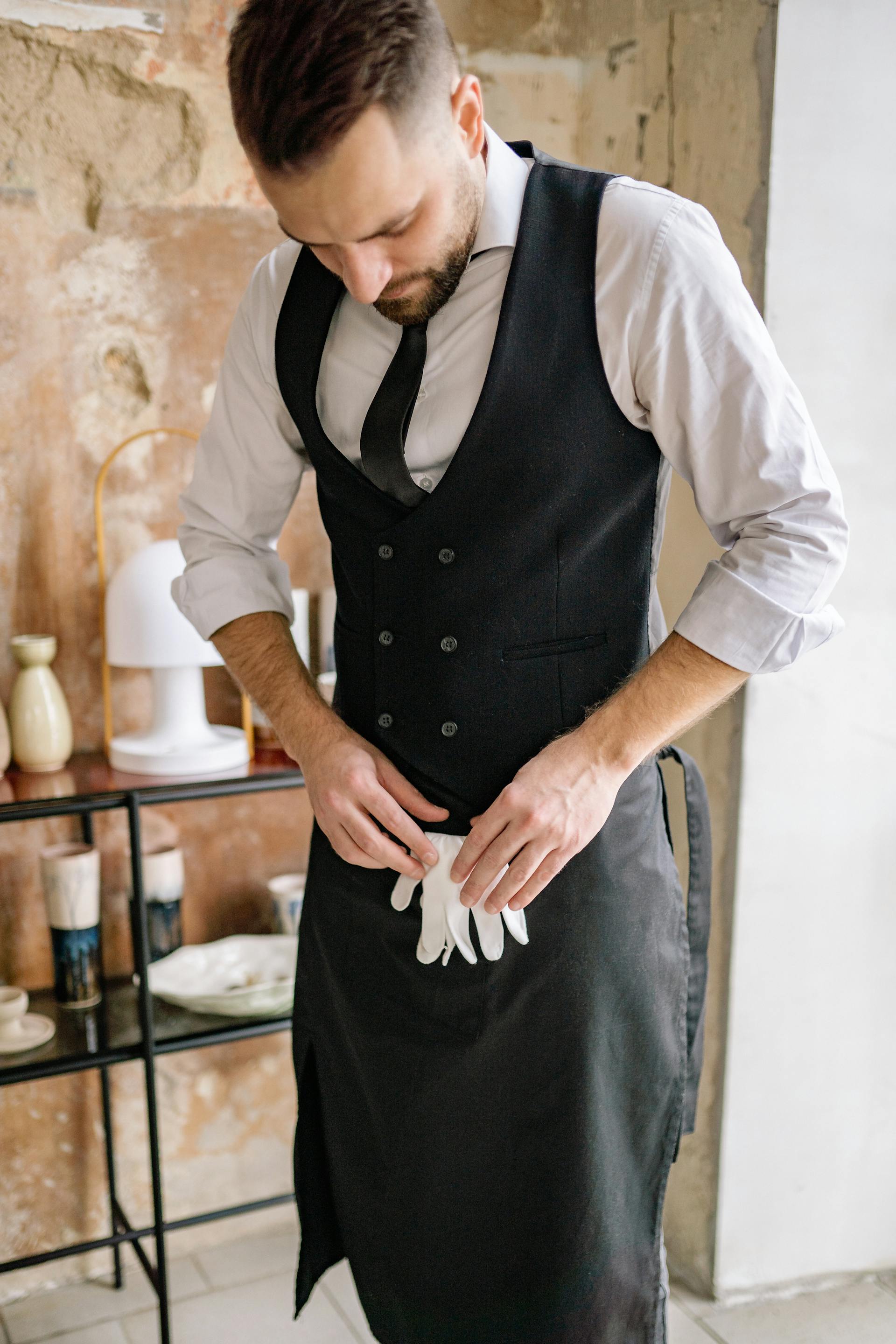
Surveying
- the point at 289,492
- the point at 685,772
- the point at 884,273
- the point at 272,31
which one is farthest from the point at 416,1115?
the point at 884,273

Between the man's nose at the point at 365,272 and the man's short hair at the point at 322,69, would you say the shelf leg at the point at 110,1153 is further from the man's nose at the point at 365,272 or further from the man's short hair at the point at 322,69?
the man's short hair at the point at 322,69

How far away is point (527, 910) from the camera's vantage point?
127 centimetres

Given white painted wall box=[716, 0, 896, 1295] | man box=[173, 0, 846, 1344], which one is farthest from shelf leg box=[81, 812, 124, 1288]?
white painted wall box=[716, 0, 896, 1295]

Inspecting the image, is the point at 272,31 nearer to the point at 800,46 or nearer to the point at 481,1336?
the point at 800,46

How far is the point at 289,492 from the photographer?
1450 millimetres

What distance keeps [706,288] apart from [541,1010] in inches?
31.0

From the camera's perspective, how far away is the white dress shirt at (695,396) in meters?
1.09

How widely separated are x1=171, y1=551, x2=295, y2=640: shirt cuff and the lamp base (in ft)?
1.93

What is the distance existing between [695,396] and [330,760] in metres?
0.55

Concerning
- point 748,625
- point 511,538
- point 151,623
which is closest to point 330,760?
point 511,538

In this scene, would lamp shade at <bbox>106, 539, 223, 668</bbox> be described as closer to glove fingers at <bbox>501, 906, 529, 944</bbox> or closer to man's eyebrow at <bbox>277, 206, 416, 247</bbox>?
glove fingers at <bbox>501, 906, 529, 944</bbox>

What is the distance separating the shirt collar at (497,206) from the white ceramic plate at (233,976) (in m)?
1.25

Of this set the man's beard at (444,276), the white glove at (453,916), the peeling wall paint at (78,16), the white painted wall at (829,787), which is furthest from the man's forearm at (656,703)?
the peeling wall paint at (78,16)

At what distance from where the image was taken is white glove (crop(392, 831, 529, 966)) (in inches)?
49.1
